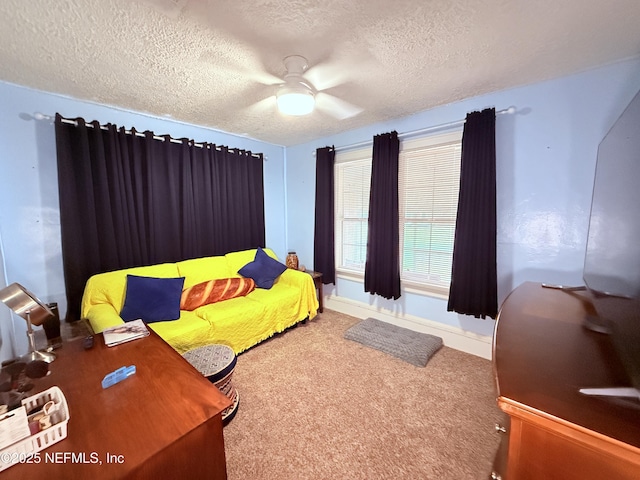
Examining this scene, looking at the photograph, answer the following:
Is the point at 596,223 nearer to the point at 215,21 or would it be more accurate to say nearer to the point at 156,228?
the point at 215,21

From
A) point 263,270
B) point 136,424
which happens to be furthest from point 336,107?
point 136,424

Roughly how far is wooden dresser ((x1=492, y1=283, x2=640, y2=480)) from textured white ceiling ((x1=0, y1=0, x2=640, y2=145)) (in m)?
1.60

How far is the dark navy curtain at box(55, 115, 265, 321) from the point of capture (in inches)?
86.0

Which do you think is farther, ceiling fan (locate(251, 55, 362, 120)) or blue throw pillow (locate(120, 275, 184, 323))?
blue throw pillow (locate(120, 275, 184, 323))

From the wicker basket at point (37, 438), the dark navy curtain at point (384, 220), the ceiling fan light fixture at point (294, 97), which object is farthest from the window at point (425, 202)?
the wicker basket at point (37, 438)

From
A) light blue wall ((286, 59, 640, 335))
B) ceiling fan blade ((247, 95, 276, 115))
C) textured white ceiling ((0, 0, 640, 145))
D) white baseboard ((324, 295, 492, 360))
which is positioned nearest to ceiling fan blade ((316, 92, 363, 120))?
textured white ceiling ((0, 0, 640, 145))

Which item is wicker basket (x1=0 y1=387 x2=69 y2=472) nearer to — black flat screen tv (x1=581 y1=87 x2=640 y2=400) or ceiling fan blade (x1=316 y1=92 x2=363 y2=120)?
black flat screen tv (x1=581 y1=87 x2=640 y2=400)

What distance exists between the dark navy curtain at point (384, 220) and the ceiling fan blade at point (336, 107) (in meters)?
0.44

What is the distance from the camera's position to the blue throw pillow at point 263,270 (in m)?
2.98

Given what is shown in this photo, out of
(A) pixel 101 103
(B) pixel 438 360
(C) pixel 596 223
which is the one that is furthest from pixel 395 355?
(A) pixel 101 103

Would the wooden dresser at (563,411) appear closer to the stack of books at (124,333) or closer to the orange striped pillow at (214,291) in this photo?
the stack of books at (124,333)

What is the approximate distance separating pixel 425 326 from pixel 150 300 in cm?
276

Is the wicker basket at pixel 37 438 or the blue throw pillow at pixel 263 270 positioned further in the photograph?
the blue throw pillow at pixel 263 270

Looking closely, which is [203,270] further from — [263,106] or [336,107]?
[336,107]
